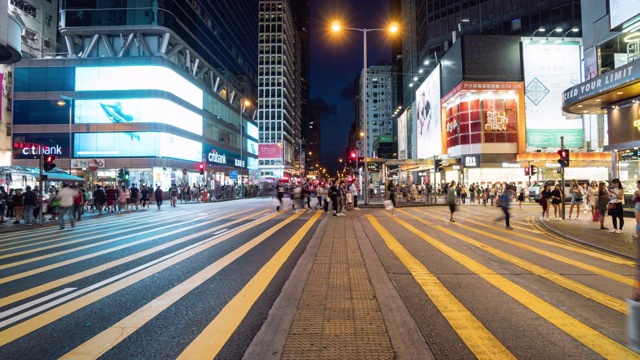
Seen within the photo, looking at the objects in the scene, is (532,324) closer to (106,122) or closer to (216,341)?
(216,341)

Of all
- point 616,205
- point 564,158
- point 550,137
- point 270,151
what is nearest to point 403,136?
point 270,151

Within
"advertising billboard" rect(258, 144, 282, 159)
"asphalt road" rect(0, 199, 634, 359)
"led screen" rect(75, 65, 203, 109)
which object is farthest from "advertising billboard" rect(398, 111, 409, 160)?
"asphalt road" rect(0, 199, 634, 359)

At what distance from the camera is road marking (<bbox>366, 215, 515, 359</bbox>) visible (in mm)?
3471

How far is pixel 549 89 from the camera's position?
123ft

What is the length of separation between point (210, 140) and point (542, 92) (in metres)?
46.3

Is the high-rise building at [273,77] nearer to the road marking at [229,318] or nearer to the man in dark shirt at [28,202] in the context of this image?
the man in dark shirt at [28,202]

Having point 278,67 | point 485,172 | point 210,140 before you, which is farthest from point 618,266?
point 278,67

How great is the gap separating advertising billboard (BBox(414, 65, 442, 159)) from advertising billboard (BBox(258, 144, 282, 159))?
2666 cm

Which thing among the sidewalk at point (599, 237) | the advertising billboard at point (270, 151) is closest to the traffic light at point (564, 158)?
the sidewalk at point (599, 237)

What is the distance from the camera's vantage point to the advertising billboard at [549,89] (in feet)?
122

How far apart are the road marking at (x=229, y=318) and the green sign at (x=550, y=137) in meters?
37.8

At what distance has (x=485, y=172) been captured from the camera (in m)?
38.8

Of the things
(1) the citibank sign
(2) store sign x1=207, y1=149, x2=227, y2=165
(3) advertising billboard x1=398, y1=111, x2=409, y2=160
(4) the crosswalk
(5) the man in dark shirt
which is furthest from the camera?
(3) advertising billboard x1=398, y1=111, x2=409, y2=160

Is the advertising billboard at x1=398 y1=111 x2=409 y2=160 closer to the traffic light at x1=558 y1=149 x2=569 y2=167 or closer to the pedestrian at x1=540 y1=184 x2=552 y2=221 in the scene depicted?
the traffic light at x1=558 y1=149 x2=569 y2=167
